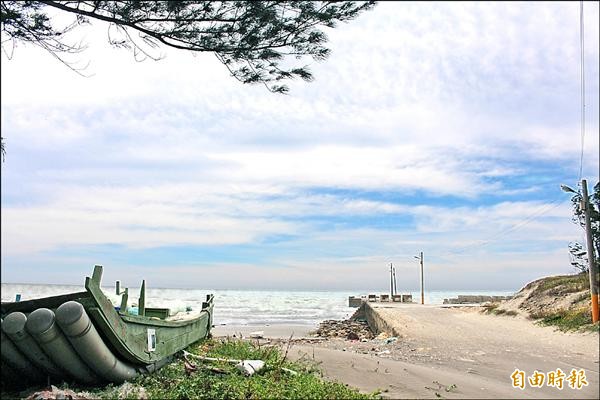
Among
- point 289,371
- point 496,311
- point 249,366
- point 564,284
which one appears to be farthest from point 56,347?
point 496,311

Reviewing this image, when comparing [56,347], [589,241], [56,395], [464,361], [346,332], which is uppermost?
[589,241]

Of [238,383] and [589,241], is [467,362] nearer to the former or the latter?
[238,383]

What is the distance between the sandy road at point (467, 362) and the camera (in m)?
5.81

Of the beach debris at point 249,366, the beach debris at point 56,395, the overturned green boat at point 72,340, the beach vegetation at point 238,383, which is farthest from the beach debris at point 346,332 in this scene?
the beach debris at point 56,395

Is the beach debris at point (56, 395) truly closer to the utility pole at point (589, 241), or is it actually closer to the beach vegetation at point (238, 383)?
the beach vegetation at point (238, 383)

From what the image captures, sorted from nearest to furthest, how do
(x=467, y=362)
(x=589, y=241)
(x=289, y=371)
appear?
(x=289, y=371), (x=467, y=362), (x=589, y=241)

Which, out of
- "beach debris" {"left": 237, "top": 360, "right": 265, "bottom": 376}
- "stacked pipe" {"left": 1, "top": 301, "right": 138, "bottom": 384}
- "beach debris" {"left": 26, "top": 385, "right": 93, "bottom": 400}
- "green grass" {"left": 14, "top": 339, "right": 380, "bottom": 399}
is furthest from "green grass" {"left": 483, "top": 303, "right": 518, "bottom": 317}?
"beach debris" {"left": 26, "top": 385, "right": 93, "bottom": 400}

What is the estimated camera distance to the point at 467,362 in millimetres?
8055

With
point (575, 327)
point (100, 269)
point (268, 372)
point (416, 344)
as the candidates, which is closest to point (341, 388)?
point (268, 372)

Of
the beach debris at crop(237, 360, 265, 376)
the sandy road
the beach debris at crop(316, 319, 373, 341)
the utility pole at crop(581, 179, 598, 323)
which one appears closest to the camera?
the sandy road

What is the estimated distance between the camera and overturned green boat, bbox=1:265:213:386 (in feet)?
16.6

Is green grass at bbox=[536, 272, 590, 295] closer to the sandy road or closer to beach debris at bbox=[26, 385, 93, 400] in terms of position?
the sandy road

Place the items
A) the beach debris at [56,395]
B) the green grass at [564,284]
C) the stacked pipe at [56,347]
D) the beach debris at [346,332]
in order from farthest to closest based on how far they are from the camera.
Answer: the beach debris at [346,332], the green grass at [564,284], the stacked pipe at [56,347], the beach debris at [56,395]

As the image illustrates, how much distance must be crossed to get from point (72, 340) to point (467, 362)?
5622mm
